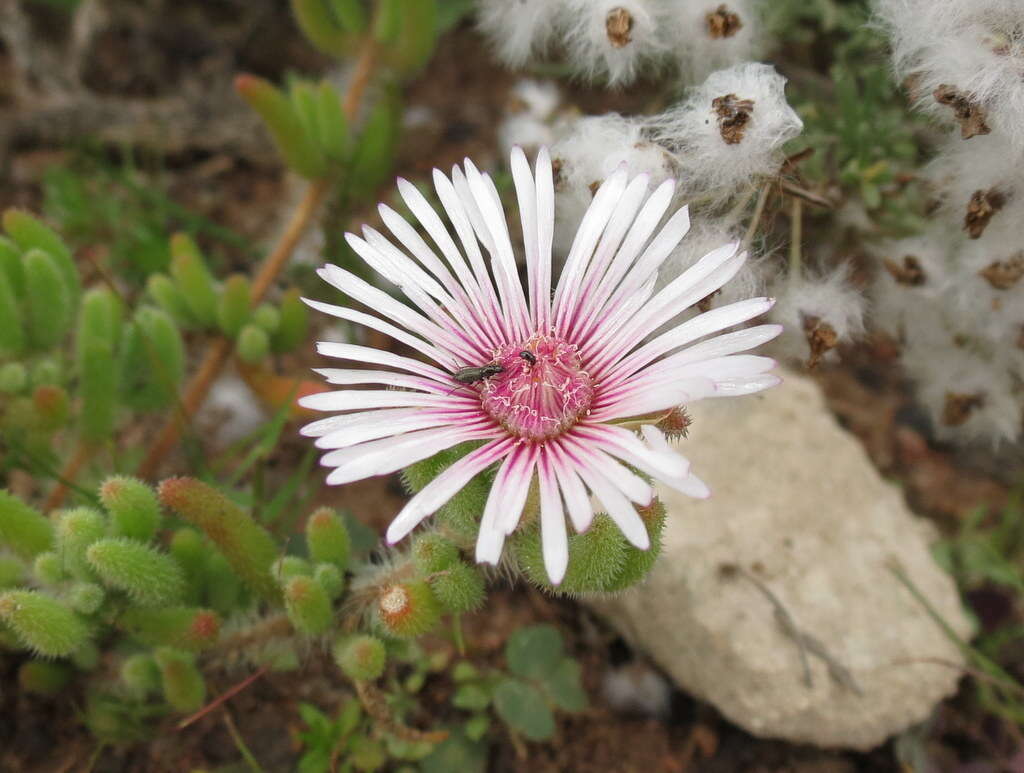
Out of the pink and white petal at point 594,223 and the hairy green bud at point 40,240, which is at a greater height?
the hairy green bud at point 40,240

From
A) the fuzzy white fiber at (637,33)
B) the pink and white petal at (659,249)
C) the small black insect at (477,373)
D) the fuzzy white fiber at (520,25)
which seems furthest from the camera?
the fuzzy white fiber at (520,25)

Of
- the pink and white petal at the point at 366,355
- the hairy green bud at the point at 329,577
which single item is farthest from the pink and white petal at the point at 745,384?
the hairy green bud at the point at 329,577

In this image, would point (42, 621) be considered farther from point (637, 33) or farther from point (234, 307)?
point (637, 33)

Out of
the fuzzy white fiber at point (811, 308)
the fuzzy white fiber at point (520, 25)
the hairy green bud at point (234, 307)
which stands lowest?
the fuzzy white fiber at point (811, 308)

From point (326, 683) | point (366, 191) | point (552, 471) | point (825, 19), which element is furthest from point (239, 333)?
point (825, 19)

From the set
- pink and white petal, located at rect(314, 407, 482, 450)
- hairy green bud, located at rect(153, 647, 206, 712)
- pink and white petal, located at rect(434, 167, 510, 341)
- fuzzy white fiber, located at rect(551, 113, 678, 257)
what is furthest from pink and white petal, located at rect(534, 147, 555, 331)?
hairy green bud, located at rect(153, 647, 206, 712)

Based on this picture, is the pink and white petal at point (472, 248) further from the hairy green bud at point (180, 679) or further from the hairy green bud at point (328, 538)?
the hairy green bud at point (180, 679)

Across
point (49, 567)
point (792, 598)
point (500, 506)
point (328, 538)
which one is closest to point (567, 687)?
point (792, 598)

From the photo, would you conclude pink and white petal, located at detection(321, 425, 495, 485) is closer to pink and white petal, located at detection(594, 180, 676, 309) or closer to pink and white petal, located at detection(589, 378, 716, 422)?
pink and white petal, located at detection(589, 378, 716, 422)
